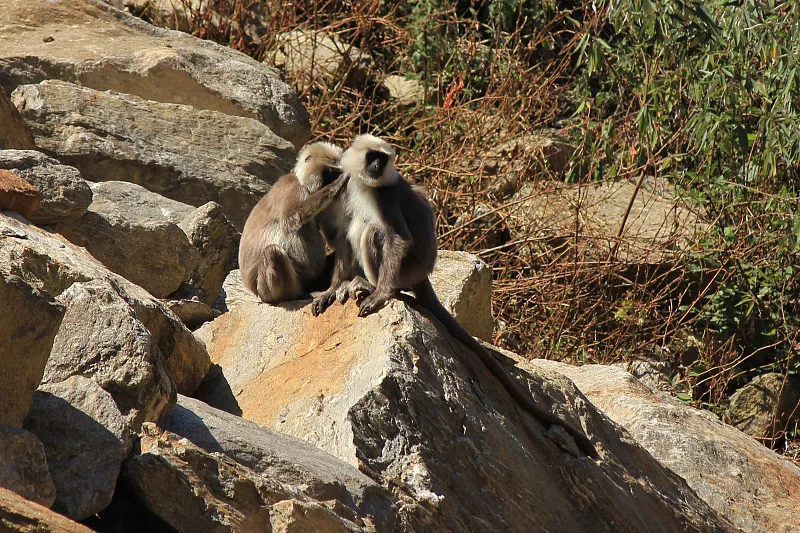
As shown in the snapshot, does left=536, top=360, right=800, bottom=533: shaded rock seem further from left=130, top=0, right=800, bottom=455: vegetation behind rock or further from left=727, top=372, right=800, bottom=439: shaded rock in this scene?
left=727, top=372, right=800, bottom=439: shaded rock

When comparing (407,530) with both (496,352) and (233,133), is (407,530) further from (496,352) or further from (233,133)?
(233,133)

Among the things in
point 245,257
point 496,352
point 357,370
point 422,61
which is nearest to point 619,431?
point 496,352

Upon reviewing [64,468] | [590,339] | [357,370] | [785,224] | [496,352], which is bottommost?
[590,339]

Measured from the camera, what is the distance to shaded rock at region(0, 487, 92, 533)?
2.69 meters

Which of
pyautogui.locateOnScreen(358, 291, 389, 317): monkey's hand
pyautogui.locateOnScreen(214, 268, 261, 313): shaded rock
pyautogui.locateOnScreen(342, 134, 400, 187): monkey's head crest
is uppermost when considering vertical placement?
pyautogui.locateOnScreen(342, 134, 400, 187): monkey's head crest

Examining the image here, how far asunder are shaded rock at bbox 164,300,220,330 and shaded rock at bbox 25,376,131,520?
9.11 ft

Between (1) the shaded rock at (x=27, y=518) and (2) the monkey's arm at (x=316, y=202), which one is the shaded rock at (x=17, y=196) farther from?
(1) the shaded rock at (x=27, y=518)

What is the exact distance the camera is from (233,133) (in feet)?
29.8

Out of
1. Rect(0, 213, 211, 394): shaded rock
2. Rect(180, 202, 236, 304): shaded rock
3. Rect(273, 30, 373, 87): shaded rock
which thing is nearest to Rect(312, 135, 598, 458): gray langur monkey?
Rect(0, 213, 211, 394): shaded rock

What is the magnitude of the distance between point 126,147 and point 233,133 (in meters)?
1.11

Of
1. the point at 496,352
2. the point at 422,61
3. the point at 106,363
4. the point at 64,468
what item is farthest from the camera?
the point at 422,61

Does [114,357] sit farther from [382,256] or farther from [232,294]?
[232,294]

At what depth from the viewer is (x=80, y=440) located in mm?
3586

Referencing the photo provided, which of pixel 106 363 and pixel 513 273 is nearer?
pixel 106 363
